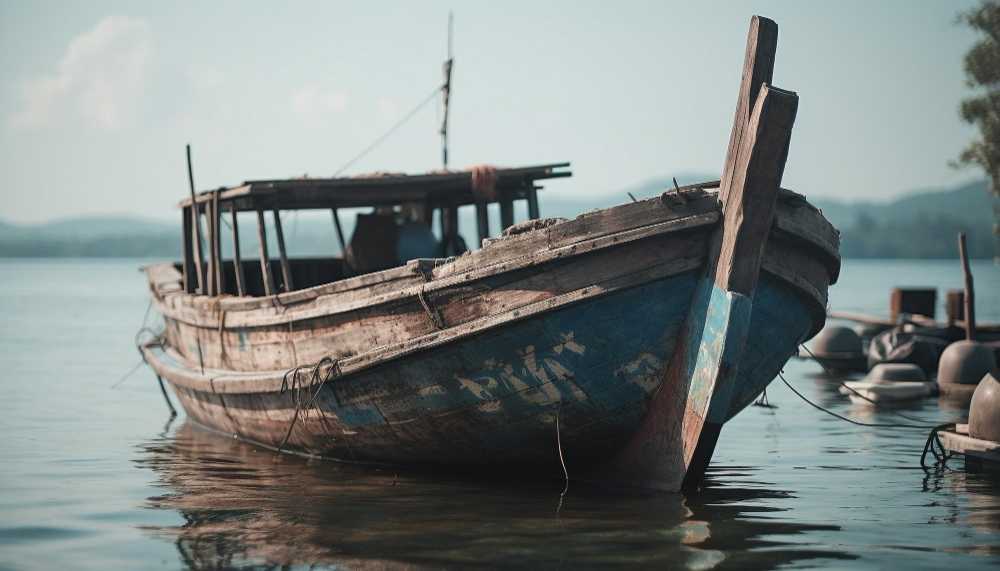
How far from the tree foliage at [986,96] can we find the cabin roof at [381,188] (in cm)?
2012

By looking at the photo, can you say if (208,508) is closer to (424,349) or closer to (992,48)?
(424,349)

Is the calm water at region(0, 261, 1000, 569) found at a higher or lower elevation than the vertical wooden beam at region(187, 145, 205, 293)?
lower

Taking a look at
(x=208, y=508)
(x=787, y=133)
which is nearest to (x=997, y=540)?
(x=787, y=133)

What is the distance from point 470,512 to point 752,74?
3.59 metres

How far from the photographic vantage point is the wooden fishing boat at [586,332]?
24.1 feet

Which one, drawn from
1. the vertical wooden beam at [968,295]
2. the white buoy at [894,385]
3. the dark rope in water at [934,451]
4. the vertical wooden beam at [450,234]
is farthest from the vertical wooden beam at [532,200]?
the vertical wooden beam at [968,295]

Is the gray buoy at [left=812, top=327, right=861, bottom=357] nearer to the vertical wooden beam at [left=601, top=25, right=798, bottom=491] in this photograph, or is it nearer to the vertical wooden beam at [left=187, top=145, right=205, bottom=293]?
the vertical wooden beam at [left=187, top=145, right=205, bottom=293]

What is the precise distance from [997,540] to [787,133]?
2905 millimetres

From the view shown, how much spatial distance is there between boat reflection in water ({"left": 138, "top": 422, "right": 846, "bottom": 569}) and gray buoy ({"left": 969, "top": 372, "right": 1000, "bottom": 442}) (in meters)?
1.91

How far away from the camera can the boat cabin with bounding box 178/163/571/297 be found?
10617mm

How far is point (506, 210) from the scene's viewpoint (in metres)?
12.3

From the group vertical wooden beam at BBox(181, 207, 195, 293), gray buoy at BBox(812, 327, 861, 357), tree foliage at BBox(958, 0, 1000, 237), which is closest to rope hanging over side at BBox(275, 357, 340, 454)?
vertical wooden beam at BBox(181, 207, 195, 293)

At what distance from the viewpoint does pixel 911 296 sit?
75.4 feet

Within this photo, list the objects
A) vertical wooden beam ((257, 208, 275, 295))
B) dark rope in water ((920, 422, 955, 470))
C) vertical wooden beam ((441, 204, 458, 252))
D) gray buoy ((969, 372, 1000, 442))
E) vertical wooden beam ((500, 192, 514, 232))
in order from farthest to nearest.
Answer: vertical wooden beam ((441, 204, 458, 252))
vertical wooden beam ((500, 192, 514, 232))
vertical wooden beam ((257, 208, 275, 295))
dark rope in water ((920, 422, 955, 470))
gray buoy ((969, 372, 1000, 442))
